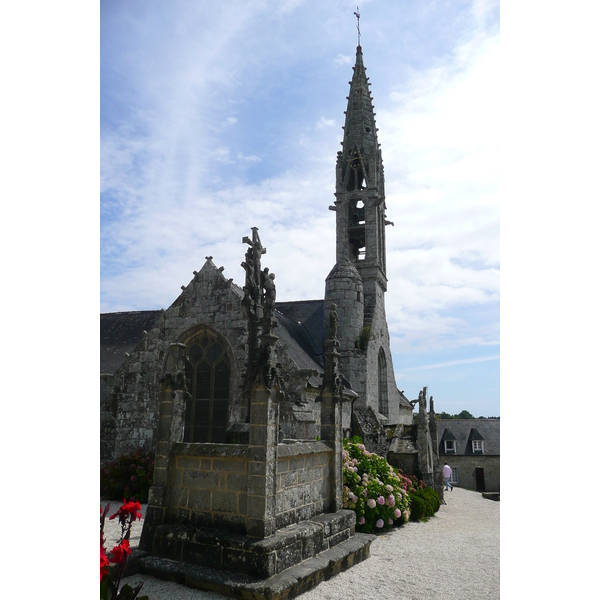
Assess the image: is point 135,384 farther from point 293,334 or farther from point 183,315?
point 293,334

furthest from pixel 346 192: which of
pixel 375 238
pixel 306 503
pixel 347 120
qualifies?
pixel 306 503

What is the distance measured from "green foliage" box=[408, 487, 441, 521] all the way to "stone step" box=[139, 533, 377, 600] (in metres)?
5.43

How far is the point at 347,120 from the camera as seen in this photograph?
21328 millimetres

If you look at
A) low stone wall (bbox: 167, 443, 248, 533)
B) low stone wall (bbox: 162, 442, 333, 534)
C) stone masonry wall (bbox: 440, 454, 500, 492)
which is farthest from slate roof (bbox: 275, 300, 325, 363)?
stone masonry wall (bbox: 440, 454, 500, 492)

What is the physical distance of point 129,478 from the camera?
35.2ft

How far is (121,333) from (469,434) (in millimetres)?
28323

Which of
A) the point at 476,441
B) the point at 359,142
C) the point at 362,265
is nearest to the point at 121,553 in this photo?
the point at 362,265

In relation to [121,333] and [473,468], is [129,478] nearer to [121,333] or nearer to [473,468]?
[121,333]

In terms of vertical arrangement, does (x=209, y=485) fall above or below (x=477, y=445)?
above

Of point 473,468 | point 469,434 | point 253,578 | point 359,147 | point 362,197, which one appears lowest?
point 473,468

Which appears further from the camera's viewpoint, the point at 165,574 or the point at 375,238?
the point at 375,238

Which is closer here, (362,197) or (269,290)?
(269,290)

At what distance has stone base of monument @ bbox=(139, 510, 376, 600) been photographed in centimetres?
475

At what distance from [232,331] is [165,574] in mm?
6809
